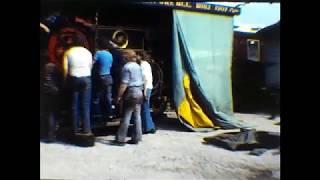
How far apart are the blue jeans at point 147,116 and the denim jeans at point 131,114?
0.12ft

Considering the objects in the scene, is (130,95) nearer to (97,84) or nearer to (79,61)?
(97,84)

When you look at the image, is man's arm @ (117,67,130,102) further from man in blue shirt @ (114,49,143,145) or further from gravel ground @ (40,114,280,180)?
gravel ground @ (40,114,280,180)

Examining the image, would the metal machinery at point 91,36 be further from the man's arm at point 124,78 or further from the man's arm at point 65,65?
the man's arm at point 124,78

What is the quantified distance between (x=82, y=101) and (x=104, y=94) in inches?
8.0

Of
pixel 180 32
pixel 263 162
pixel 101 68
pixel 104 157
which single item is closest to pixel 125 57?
pixel 101 68

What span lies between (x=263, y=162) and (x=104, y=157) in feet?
4.51

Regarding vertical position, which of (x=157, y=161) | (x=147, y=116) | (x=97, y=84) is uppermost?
(x=97, y=84)

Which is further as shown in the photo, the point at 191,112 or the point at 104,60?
the point at 191,112

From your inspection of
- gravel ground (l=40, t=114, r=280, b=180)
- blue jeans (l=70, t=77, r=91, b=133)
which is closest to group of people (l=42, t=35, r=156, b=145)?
blue jeans (l=70, t=77, r=91, b=133)

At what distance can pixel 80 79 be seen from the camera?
13.6ft

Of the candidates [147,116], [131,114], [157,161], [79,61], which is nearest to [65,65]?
[79,61]

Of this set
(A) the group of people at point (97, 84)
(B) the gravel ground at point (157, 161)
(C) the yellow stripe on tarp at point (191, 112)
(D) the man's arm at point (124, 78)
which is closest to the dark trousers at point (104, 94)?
(A) the group of people at point (97, 84)

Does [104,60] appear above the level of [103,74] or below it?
above
